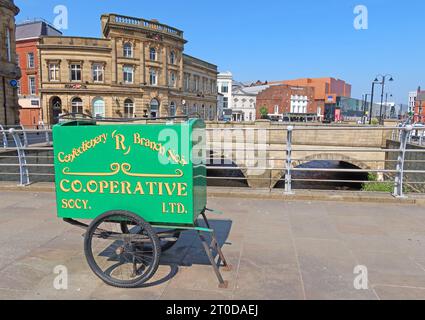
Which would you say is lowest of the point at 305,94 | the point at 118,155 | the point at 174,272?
the point at 174,272

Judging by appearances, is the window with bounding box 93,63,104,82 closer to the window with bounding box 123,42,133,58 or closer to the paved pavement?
the window with bounding box 123,42,133,58

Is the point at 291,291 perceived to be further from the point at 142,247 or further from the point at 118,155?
the point at 118,155

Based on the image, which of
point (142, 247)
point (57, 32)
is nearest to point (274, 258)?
Result: point (142, 247)

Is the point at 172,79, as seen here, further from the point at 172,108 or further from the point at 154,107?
the point at 154,107

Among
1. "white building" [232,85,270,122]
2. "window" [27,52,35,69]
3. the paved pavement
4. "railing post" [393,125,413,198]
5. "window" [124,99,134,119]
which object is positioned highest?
"window" [27,52,35,69]

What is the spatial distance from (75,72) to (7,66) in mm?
21690

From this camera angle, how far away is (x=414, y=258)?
154 inches

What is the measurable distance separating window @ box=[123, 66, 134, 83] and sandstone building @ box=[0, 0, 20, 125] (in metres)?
→ 22.2

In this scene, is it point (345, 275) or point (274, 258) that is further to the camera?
point (274, 258)

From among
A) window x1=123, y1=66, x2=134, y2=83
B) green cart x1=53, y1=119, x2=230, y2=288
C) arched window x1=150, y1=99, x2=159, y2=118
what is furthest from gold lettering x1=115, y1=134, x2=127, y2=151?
arched window x1=150, y1=99, x2=159, y2=118

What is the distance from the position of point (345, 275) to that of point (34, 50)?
60.7m

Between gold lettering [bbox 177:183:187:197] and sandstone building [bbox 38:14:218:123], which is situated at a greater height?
sandstone building [bbox 38:14:218:123]

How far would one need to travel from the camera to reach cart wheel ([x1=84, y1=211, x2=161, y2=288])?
3143mm
